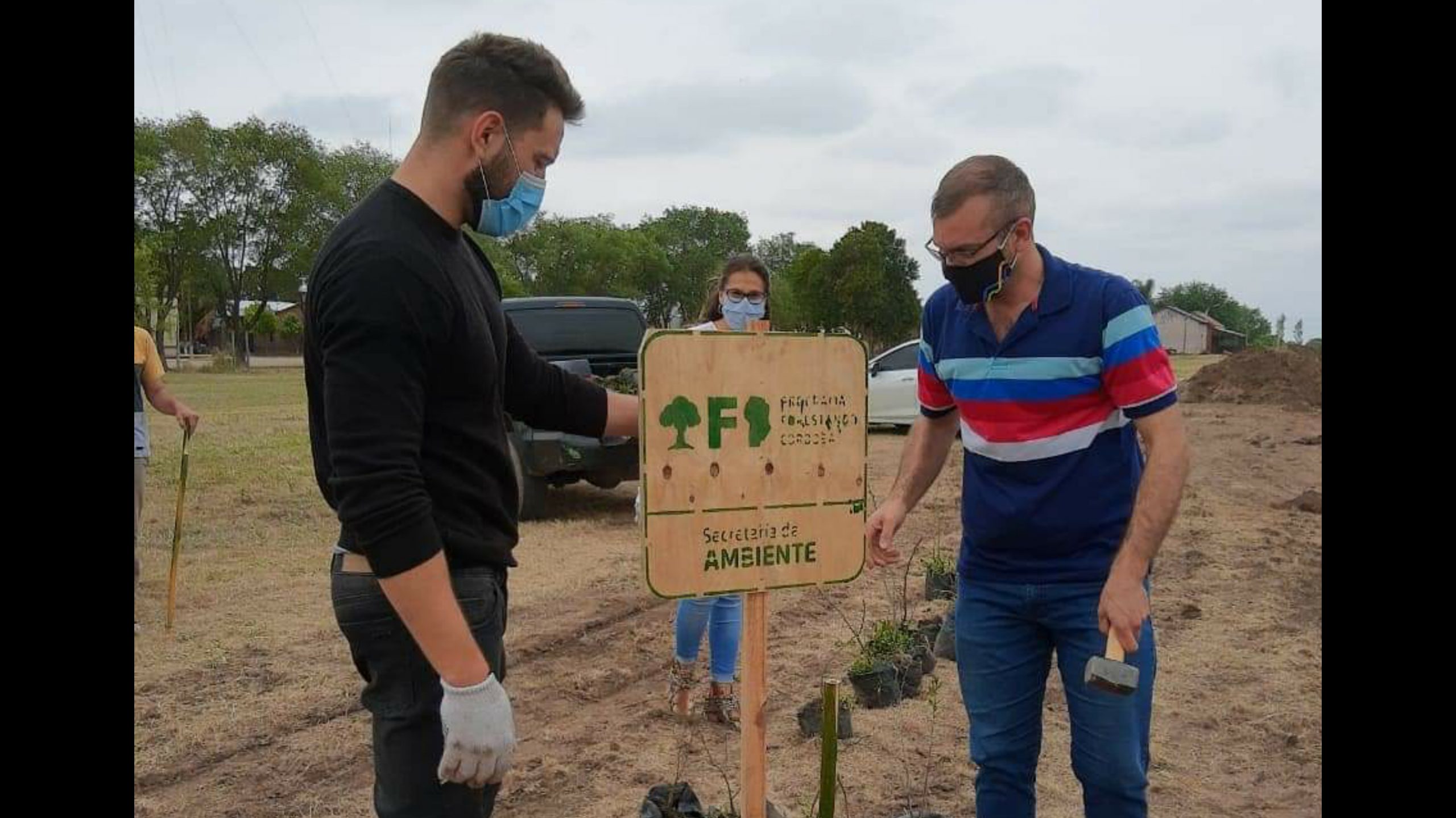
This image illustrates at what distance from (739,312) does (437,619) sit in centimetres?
273

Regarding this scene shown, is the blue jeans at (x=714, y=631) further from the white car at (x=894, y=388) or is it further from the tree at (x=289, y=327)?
the tree at (x=289, y=327)

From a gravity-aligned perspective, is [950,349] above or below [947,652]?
above

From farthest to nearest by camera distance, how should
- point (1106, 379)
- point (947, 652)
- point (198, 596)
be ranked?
point (198, 596), point (947, 652), point (1106, 379)

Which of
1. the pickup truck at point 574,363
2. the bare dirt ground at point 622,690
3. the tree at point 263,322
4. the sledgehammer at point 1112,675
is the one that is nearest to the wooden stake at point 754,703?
the sledgehammer at point 1112,675

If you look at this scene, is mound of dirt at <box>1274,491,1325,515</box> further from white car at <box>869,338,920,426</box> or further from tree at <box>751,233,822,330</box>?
tree at <box>751,233,822,330</box>

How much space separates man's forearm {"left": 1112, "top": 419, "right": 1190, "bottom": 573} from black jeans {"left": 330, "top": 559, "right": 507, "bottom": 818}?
4.64ft

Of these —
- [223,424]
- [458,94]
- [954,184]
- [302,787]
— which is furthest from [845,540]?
[223,424]

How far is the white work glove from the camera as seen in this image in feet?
5.39

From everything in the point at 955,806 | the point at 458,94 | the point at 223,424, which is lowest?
the point at 955,806

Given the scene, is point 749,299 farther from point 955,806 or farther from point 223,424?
point 223,424

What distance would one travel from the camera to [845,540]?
8.04 ft

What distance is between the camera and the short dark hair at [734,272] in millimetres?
4234

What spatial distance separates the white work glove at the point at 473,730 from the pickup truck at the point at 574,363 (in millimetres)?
6115

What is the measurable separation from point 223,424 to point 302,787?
45.8ft
